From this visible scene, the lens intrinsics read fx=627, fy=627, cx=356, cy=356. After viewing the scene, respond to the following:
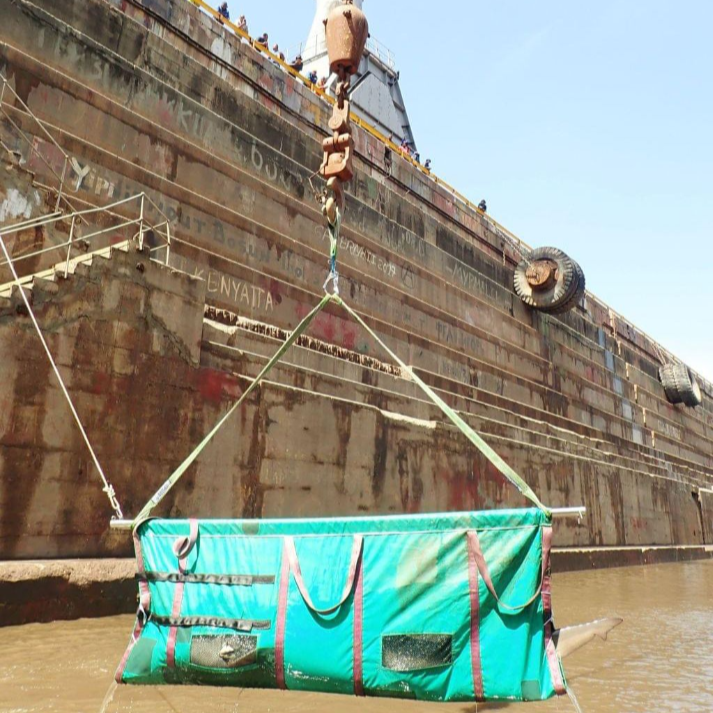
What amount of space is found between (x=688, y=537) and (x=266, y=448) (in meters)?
26.1

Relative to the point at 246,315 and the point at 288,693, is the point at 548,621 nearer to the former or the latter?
the point at 288,693

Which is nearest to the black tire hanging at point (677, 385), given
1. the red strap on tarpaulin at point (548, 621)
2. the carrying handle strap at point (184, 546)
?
the red strap on tarpaulin at point (548, 621)

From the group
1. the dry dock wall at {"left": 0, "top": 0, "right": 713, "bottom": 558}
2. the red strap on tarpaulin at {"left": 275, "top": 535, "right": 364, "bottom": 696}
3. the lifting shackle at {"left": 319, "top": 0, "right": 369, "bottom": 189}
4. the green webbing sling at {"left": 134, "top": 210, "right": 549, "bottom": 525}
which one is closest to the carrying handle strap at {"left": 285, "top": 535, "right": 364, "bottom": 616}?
the red strap on tarpaulin at {"left": 275, "top": 535, "right": 364, "bottom": 696}

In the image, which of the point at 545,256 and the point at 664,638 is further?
the point at 545,256

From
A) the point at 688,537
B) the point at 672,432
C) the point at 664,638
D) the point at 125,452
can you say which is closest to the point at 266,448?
the point at 125,452

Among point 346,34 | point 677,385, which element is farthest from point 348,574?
point 677,385

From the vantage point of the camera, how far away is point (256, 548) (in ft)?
13.3

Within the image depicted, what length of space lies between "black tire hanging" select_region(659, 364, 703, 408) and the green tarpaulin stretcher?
36.5 m

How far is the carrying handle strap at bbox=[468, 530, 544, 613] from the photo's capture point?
11.8 ft

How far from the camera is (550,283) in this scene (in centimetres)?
2362

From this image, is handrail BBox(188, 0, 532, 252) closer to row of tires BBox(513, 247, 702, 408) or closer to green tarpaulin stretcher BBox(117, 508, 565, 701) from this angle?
row of tires BBox(513, 247, 702, 408)

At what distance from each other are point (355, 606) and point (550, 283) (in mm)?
21561

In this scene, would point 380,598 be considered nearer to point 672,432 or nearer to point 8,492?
point 8,492

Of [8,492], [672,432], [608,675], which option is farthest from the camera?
[672,432]
